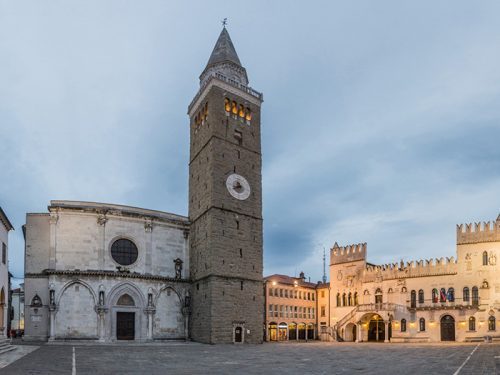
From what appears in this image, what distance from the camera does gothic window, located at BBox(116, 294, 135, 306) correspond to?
4369 cm

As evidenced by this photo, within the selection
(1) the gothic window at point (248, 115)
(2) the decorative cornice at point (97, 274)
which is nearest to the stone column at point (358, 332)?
(2) the decorative cornice at point (97, 274)

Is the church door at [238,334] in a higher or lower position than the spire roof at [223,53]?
lower

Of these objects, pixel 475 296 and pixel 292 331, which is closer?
pixel 475 296

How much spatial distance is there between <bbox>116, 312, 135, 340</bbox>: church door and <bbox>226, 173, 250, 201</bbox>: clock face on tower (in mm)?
14983

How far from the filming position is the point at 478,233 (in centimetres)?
4997

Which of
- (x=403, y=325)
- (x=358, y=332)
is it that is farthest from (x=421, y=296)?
(x=358, y=332)

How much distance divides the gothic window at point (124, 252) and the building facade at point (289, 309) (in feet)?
66.1

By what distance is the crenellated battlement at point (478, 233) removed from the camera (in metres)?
49.2

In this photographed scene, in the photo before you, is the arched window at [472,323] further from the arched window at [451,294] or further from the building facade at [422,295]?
the arched window at [451,294]

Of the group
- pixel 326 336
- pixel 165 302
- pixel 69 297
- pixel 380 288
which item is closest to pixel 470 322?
pixel 380 288

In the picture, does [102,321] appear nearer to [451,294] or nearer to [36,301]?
[36,301]

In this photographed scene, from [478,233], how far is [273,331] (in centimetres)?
2667

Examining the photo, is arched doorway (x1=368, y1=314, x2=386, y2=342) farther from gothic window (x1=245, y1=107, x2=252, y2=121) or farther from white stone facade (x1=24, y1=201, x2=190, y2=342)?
gothic window (x1=245, y1=107, x2=252, y2=121)

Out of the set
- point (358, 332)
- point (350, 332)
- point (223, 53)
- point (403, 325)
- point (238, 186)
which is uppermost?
point (223, 53)
